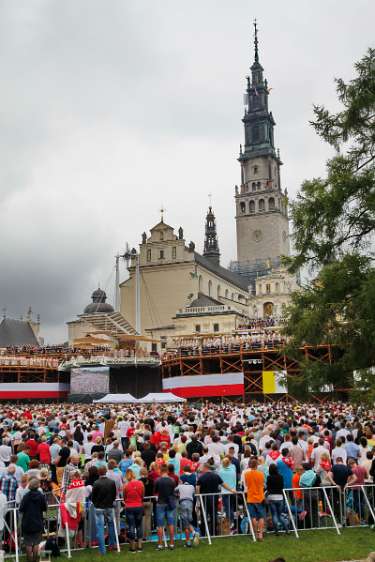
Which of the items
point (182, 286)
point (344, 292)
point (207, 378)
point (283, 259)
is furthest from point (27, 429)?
point (182, 286)

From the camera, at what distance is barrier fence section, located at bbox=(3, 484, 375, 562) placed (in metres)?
12.0

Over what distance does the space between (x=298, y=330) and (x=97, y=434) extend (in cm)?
782

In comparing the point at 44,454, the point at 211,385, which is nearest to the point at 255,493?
the point at 44,454

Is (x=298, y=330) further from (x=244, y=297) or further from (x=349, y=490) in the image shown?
(x=244, y=297)

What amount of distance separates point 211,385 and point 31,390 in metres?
17.3

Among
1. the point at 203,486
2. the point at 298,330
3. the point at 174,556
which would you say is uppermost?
the point at 298,330

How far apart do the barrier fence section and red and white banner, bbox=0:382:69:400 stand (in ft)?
154

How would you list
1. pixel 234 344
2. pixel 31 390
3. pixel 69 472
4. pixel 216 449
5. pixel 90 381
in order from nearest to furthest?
1. pixel 69 472
2. pixel 216 449
3. pixel 234 344
4. pixel 90 381
5. pixel 31 390

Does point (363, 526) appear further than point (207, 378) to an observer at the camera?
No

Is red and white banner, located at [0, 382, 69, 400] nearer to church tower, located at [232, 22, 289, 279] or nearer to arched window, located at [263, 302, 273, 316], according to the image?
arched window, located at [263, 302, 273, 316]

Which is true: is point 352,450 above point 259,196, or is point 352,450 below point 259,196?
below

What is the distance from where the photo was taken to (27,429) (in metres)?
19.6

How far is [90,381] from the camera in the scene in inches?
2271

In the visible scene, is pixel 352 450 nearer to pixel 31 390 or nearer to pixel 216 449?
pixel 216 449
